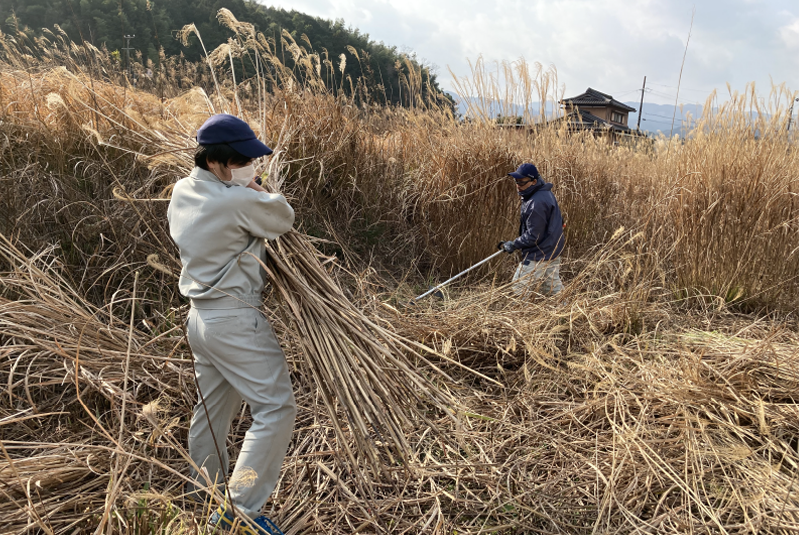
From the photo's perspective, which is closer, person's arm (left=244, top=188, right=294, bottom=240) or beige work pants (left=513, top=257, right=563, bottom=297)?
person's arm (left=244, top=188, right=294, bottom=240)

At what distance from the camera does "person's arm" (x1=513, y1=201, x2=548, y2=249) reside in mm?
3691

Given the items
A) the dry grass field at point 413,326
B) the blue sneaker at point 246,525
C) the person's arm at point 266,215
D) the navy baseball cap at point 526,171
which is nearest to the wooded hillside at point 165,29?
the dry grass field at point 413,326

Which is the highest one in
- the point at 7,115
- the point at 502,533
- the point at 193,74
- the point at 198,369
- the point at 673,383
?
the point at 193,74

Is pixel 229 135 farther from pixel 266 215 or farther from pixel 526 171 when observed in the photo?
pixel 526 171

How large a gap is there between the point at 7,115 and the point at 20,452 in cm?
242

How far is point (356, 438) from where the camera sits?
1.50m

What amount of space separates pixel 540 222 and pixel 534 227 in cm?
6

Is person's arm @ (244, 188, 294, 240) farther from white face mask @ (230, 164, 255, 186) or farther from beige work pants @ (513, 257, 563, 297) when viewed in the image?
beige work pants @ (513, 257, 563, 297)

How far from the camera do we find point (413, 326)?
2883mm

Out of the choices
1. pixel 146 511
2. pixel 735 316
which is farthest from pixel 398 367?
pixel 735 316

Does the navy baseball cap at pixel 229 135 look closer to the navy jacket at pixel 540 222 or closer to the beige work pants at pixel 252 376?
the beige work pants at pixel 252 376

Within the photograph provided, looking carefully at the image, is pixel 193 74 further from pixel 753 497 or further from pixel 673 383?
pixel 753 497

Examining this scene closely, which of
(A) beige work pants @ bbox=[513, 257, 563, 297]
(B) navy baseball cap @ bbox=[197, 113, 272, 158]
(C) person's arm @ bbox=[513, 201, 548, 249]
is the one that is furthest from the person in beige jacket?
(C) person's arm @ bbox=[513, 201, 548, 249]

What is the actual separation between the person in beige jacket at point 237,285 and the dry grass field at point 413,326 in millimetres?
125
